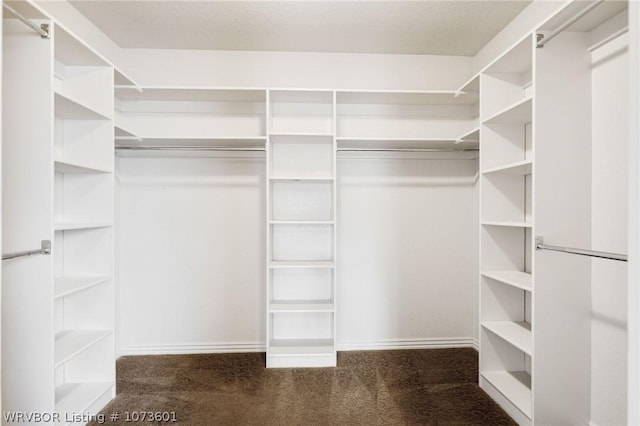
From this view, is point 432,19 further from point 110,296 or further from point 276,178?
point 110,296

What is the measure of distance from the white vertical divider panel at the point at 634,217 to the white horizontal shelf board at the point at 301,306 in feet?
7.14

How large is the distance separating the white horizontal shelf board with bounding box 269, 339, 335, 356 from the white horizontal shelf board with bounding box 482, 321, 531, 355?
121 cm

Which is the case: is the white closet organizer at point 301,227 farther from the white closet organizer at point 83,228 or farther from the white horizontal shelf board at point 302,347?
the white closet organizer at point 83,228

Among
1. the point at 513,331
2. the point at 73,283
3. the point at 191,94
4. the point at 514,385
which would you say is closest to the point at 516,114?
the point at 513,331

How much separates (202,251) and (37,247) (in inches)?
56.1

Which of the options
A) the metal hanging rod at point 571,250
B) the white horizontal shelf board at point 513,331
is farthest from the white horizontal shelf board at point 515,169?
the white horizontal shelf board at point 513,331

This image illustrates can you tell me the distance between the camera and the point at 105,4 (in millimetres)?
2424

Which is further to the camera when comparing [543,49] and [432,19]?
[432,19]

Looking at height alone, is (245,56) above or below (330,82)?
above

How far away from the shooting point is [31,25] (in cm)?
167

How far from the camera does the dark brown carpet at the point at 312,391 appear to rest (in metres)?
2.16

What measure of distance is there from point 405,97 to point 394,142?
38 cm

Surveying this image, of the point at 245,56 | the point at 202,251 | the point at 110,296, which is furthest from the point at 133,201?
the point at 245,56

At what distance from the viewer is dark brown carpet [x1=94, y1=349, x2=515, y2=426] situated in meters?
2.16
